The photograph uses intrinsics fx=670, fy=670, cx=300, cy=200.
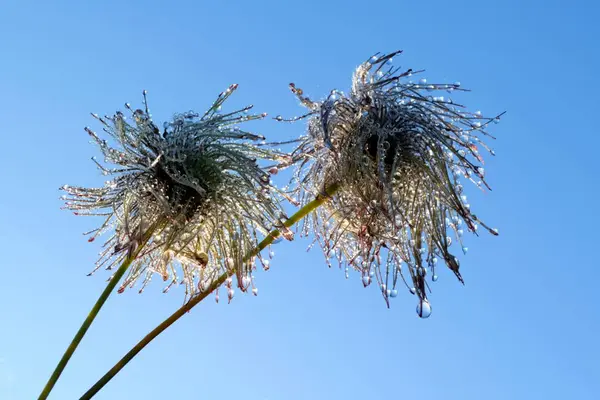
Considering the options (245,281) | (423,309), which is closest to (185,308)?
(245,281)

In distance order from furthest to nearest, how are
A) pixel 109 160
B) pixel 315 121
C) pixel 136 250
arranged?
pixel 315 121
pixel 109 160
pixel 136 250

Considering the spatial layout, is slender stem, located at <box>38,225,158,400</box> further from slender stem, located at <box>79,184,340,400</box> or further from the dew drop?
the dew drop

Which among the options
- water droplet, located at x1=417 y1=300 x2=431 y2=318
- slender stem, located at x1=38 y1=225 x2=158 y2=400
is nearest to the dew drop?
slender stem, located at x1=38 y1=225 x2=158 y2=400

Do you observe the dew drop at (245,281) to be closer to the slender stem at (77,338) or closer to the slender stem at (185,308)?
the slender stem at (185,308)

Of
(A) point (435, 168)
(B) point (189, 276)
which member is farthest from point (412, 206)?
(B) point (189, 276)

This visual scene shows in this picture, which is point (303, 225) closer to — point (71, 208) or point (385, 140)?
point (385, 140)

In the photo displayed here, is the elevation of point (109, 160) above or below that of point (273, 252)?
above

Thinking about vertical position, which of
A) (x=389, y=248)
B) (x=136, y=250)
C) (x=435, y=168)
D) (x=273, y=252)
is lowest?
(x=136, y=250)

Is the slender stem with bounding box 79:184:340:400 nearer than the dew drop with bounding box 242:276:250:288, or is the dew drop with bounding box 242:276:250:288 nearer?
the slender stem with bounding box 79:184:340:400
